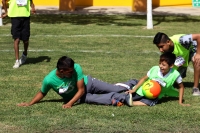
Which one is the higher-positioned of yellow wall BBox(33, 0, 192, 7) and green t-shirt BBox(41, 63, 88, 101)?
yellow wall BBox(33, 0, 192, 7)

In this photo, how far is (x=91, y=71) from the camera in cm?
1065

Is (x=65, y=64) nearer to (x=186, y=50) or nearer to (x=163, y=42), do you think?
(x=163, y=42)

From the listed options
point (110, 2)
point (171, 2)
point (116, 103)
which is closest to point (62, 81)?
point (116, 103)

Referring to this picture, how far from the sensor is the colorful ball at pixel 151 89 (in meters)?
7.83

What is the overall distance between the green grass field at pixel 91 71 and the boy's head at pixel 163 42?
0.79m

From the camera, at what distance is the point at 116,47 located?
13711 millimetres

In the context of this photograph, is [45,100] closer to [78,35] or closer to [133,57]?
[133,57]

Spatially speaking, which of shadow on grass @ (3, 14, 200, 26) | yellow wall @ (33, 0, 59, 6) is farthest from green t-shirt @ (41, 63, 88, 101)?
yellow wall @ (33, 0, 59, 6)

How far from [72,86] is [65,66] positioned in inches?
21.3

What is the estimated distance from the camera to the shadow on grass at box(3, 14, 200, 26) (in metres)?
19.7

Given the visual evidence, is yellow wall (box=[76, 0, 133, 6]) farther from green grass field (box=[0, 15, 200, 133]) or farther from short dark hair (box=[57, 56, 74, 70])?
short dark hair (box=[57, 56, 74, 70])

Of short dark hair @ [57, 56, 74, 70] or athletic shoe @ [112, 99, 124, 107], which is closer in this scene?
short dark hair @ [57, 56, 74, 70]

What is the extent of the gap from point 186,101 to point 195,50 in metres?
1.05

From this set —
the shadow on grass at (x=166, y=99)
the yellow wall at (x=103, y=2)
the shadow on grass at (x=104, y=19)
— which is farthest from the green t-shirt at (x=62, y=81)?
the yellow wall at (x=103, y=2)
